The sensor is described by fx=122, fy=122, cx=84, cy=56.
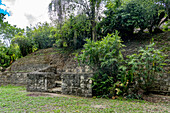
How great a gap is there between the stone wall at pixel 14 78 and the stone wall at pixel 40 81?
8.41ft

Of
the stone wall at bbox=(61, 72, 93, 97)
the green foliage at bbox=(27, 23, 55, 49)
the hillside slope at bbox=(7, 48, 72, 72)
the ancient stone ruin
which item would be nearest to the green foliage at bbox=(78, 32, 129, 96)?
the stone wall at bbox=(61, 72, 93, 97)

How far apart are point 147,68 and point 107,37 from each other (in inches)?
86.6

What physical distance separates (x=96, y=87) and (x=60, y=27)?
7.25 meters

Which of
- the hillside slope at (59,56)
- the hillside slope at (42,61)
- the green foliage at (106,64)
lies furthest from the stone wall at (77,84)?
the hillside slope at (42,61)

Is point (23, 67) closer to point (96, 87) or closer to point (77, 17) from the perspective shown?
point (77, 17)

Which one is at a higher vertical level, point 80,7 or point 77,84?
point 80,7

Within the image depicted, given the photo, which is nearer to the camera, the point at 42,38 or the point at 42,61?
the point at 42,61

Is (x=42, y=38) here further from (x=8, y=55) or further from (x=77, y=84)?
(x=77, y=84)

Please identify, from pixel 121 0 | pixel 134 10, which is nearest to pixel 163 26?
pixel 134 10

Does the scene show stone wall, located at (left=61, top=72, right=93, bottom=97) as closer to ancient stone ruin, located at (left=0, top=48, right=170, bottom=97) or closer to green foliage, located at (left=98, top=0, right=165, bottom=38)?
ancient stone ruin, located at (left=0, top=48, right=170, bottom=97)

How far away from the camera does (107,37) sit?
5.83m

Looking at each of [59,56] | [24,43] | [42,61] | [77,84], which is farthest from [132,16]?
[24,43]

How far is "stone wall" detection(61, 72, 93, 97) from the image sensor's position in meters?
5.16

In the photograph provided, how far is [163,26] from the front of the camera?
32.9 feet
